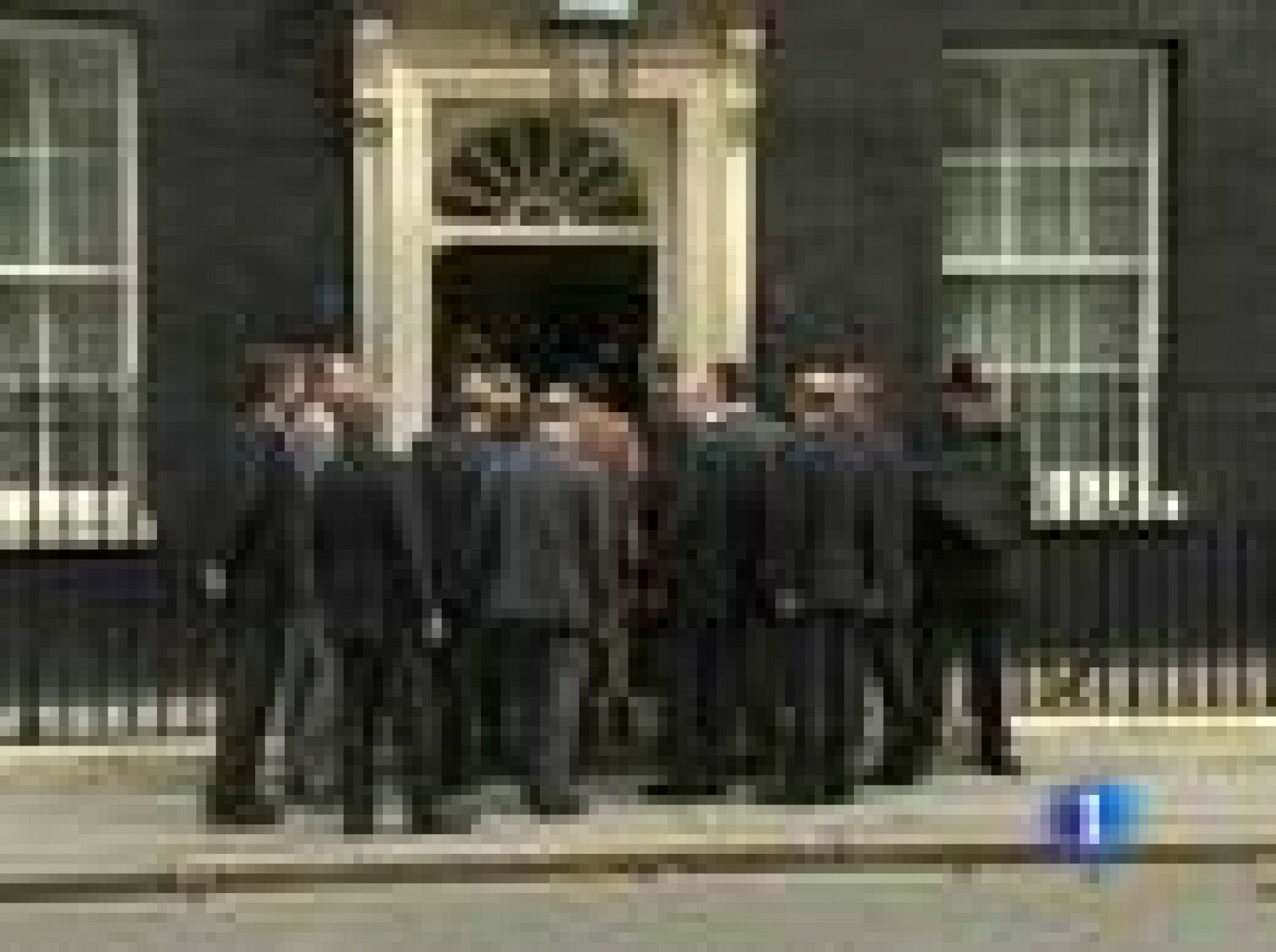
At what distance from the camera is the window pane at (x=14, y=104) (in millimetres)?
13625

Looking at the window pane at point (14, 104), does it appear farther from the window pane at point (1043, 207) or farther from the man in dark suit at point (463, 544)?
the window pane at point (1043, 207)

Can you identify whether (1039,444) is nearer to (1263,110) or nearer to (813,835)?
(1263,110)

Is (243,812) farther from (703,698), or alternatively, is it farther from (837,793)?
(837,793)

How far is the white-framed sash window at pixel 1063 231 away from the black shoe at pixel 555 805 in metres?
4.67

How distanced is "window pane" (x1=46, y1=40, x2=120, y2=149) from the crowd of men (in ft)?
10.2

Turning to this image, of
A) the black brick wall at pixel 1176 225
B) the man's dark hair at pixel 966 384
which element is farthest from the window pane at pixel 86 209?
the man's dark hair at pixel 966 384

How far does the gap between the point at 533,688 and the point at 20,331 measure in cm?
468

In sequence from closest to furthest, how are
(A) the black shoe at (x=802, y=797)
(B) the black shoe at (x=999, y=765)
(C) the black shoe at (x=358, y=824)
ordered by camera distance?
(C) the black shoe at (x=358, y=824) < (A) the black shoe at (x=802, y=797) < (B) the black shoe at (x=999, y=765)

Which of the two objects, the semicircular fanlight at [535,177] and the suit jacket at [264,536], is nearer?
the suit jacket at [264,536]

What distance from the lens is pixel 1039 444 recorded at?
1377 cm

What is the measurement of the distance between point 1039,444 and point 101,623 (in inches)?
205

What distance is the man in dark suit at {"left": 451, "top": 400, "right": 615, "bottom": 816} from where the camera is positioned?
1019 centimetres

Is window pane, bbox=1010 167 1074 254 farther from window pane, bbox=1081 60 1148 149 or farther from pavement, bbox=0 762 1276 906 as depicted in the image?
pavement, bbox=0 762 1276 906

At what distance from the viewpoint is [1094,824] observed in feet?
29.1
